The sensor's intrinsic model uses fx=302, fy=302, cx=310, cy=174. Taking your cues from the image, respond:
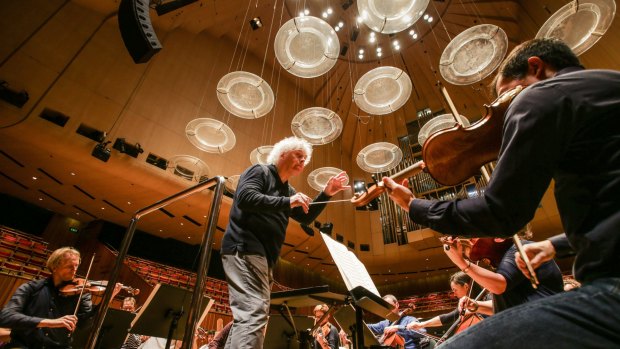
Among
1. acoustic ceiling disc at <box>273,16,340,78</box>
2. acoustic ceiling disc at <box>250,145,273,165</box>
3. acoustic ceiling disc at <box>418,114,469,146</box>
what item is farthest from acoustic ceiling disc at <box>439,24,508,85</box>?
acoustic ceiling disc at <box>250,145,273,165</box>

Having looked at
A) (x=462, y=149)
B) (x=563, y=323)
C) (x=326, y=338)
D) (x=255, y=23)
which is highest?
(x=255, y=23)

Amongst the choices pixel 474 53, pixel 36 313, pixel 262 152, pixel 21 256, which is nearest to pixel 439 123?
pixel 474 53

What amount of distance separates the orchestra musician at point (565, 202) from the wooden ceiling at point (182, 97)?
7872 millimetres

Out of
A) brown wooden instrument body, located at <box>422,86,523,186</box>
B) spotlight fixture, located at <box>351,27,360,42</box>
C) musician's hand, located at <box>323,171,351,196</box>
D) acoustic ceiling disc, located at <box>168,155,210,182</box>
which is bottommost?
brown wooden instrument body, located at <box>422,86,523,186</box>

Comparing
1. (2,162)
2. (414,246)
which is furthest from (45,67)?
(414,246)

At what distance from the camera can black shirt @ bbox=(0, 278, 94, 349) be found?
276 cm

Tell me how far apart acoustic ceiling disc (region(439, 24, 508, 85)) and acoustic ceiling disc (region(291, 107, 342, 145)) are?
2.49 metres

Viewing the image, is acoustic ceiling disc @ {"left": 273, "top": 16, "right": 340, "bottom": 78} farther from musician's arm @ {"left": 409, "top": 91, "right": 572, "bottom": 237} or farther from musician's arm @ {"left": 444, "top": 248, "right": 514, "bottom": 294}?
musician's arm @ {"left": 409, "top": 91, "right": 572, "bottom": 237}

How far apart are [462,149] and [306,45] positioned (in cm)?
407

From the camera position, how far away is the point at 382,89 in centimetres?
609

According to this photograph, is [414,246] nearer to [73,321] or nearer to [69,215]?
[73,321]

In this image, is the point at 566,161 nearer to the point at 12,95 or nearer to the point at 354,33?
the point at 12,95

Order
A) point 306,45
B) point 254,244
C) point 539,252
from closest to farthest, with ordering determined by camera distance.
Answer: point 539,252
point 254,244
point 306,45

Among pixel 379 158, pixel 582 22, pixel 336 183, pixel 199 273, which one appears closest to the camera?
pixel 199 273
